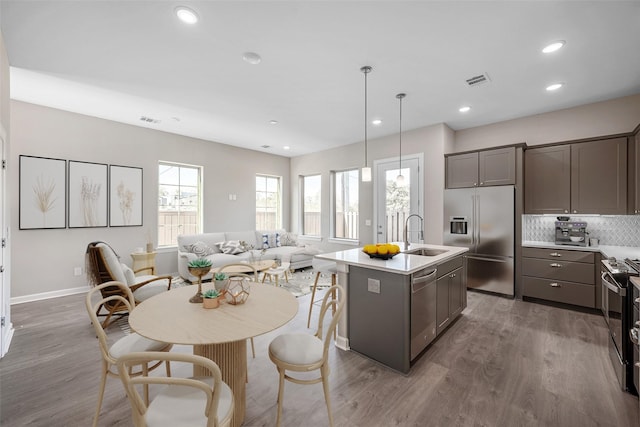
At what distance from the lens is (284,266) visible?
4699 mm

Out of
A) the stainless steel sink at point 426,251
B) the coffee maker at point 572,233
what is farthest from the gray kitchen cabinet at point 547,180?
the stainless steel sink at point 426,251

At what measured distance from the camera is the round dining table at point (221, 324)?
1294 millimetres

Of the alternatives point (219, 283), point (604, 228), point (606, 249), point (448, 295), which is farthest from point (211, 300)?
point (604, 228)

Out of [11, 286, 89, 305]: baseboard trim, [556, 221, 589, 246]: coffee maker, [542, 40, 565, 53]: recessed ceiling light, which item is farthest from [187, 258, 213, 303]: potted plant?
[556, 221, 589, 246]: coffee maker

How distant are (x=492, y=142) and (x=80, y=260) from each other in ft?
23.5

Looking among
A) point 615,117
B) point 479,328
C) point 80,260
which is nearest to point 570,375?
point 479,328

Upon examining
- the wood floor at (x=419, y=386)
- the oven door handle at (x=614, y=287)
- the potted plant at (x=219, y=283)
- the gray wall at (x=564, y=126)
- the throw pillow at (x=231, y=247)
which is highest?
the gray wall at (x=564, y=126)

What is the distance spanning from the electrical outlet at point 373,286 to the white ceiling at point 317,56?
2.18m

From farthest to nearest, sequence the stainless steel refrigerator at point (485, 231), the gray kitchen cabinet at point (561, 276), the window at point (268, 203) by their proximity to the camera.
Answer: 1. the window at point (268, 203)
2. the stainless steel refrigerator at point (485, 231)
3. the gray kitchen cabinet at point (561, 276)

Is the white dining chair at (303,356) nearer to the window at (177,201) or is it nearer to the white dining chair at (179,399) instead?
the white dining chair at (179,399)

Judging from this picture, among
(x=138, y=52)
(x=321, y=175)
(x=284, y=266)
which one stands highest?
(x=138, y=52)

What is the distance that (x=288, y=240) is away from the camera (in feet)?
21.4

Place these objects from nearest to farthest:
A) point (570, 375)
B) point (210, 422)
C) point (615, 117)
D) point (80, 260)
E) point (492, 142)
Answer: point (210, 422), point (570, 375), point (615, 117), point (80, 260), point (492, 142)

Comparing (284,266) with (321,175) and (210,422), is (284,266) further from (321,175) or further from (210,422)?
(210,422)
